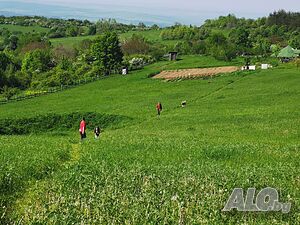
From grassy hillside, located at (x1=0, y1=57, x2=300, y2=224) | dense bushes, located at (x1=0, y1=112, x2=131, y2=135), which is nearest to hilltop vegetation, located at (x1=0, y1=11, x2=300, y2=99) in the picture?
dense bushes, located at (x1=0, y1=112, x2=131, y2=135)

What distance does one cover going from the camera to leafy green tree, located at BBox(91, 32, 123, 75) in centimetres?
10644

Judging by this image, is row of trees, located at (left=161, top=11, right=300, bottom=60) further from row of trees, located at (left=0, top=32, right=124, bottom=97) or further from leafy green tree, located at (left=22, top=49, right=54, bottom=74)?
leafy green tree, located at (left=22, top=49, right=54, bottom=74)

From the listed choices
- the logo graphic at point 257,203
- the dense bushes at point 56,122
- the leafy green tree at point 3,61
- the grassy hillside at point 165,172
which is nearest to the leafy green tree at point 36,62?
the leafy green tree at point 3,61

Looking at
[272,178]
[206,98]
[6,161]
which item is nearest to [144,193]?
[272,178]

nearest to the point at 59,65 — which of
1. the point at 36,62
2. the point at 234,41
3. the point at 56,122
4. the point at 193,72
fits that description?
the point at 36,62

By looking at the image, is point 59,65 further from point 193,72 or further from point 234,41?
point 234,41

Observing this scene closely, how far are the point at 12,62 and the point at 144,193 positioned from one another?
448ft

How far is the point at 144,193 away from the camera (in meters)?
14.8

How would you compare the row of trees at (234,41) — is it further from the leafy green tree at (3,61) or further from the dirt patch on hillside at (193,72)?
the leafy green tree at (3,61)

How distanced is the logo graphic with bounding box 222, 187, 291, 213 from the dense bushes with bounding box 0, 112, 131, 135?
3443 centimetres

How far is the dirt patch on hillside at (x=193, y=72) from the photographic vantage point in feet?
291

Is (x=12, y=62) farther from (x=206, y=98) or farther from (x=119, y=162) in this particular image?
(x=119, y=162)

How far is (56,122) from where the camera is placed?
53.9 metres

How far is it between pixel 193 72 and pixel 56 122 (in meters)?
46.4
